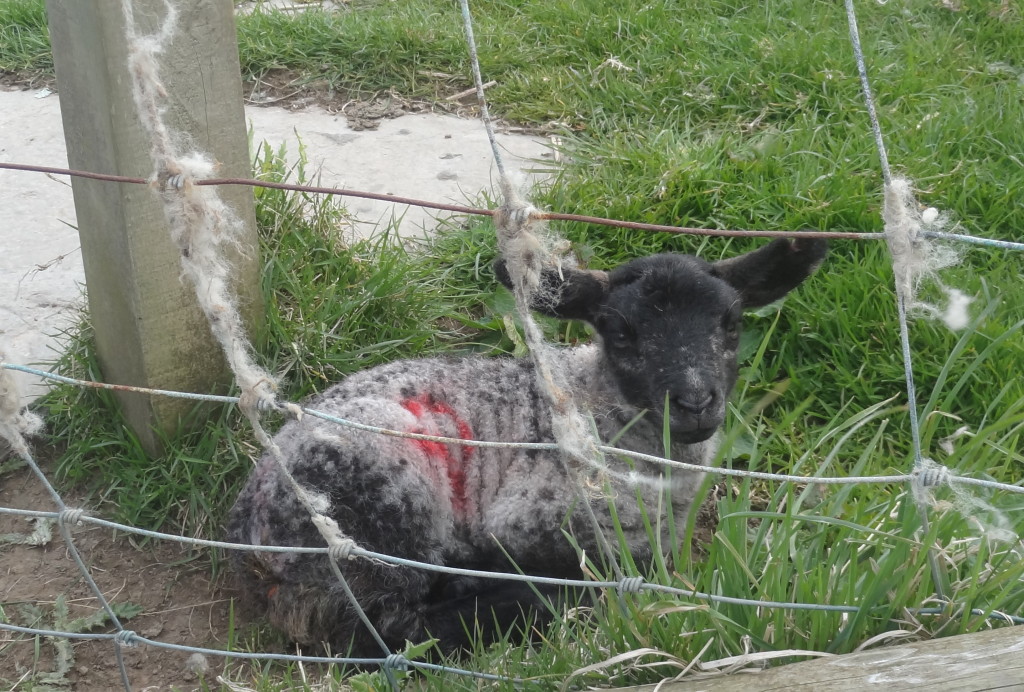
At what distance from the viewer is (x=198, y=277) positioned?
2148 millimetres

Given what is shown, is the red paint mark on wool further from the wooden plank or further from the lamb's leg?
the wooden plank

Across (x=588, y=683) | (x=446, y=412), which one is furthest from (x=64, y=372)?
(x=588, y=683)

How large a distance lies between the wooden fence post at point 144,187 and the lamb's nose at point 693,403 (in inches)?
54.1

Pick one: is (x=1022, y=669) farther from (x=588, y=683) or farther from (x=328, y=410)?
(x=328, y=410)

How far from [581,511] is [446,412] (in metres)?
0.59

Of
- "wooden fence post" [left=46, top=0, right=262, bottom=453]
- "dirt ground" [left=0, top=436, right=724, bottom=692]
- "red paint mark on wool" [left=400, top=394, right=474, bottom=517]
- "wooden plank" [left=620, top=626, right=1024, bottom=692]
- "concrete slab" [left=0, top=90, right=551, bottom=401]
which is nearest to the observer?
"wooden plank" [left=620, top=626, right=1024, bottom=692]

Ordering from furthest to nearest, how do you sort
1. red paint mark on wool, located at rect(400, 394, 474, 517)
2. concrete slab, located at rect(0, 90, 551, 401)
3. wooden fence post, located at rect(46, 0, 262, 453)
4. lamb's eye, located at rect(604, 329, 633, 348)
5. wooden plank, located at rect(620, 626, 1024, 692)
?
concrete slab, located at rect(0, 90, 551, 401) → red paint mark on wool, located at rect(400, 394, 474, 517) → lamb's eye, located at rect(604, 329, 633, 348) → wooden fence post, located at rect(46, 0, 262, 453) → wooden plank, located at rect(620, 626, 1024, 692)

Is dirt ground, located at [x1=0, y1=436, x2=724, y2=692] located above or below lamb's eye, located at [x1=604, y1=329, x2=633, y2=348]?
below

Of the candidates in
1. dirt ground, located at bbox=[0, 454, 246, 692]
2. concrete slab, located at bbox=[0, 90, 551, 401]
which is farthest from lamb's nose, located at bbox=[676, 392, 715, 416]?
concrete slab, located at bbox=[0, 90, 551, 401]

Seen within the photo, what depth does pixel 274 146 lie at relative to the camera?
555cm

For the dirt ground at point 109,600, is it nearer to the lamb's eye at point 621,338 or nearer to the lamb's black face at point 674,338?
the lamb's black face at point 674,338

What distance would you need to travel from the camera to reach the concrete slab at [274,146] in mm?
4535

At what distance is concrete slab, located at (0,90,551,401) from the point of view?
14.9 ft

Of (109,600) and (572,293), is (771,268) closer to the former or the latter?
(572,293)
